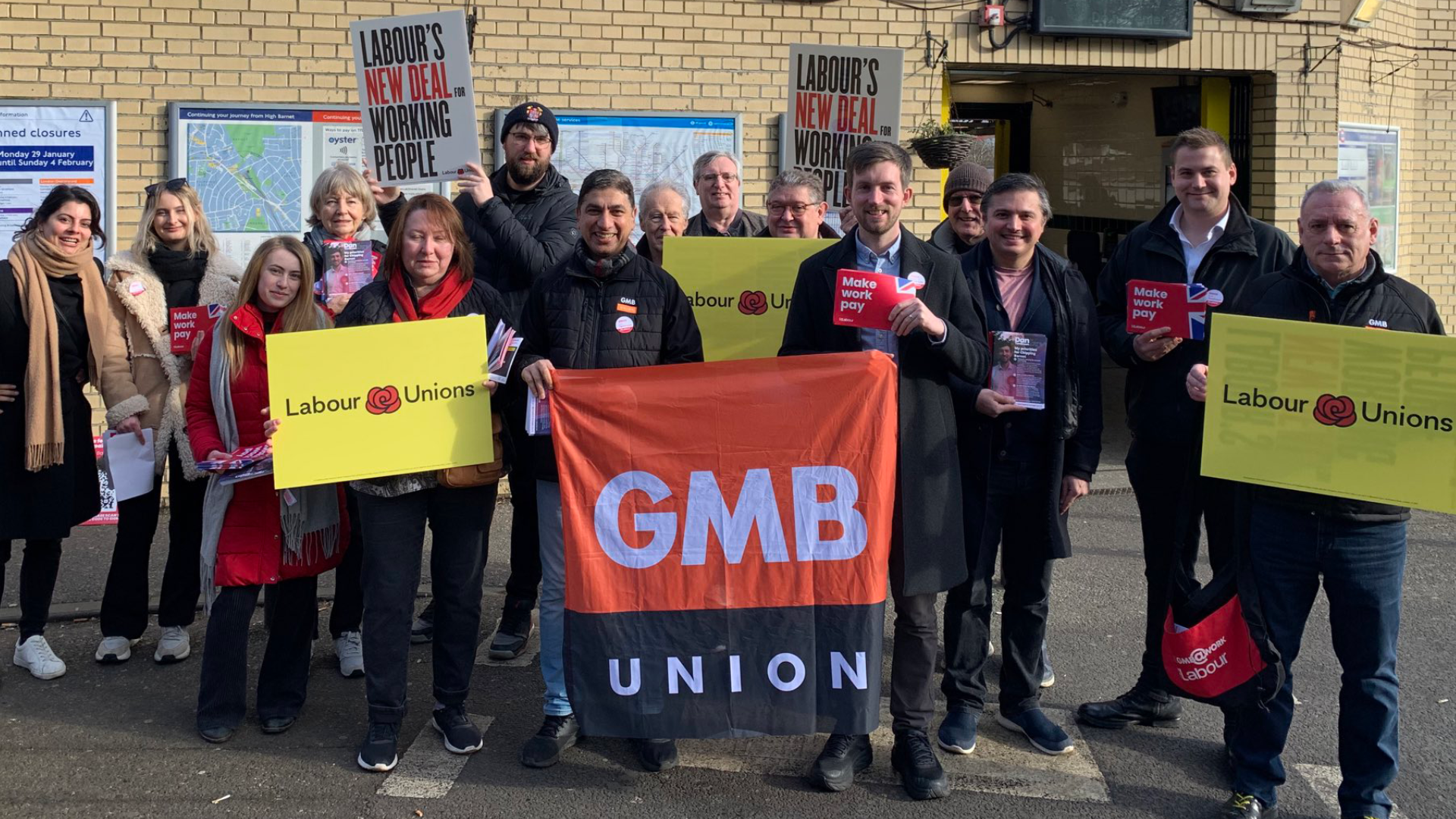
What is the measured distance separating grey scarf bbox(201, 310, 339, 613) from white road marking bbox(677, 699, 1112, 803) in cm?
152

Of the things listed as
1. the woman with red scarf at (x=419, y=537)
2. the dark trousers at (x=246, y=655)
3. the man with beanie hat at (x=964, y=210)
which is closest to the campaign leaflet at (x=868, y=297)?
the woman with red scarf at (x=419, y=537)

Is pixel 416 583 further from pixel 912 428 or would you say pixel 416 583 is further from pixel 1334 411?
pixel 1334 411

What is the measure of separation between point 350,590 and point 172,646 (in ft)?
2.55

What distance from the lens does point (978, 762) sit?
471 centimetres

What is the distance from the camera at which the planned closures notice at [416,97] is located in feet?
19.7

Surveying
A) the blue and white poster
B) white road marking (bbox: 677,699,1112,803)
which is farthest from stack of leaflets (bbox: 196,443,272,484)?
the blue and white poster

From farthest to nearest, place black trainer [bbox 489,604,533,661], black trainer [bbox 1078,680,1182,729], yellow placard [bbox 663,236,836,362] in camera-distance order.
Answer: black trainer [bbox 489,604,533,661], yellow placard [bbox 663,236,836,362], black trainer [bbox 1078,680,1182,729]

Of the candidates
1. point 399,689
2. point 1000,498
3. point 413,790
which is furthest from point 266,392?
point 1000,498

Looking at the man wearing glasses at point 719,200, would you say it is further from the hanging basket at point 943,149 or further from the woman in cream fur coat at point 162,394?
the hanging basket at point 943,149

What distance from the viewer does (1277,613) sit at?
13.6 ft

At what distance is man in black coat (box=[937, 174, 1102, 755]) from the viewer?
4.70m

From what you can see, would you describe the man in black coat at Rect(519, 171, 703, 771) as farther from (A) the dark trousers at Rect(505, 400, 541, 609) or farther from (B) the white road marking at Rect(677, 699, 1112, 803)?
(A) the dark trousers at Rect(505, 400, 541, 609)

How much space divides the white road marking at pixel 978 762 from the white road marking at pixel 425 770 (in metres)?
0.79

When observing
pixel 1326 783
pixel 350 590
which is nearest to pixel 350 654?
pixel 350 590
